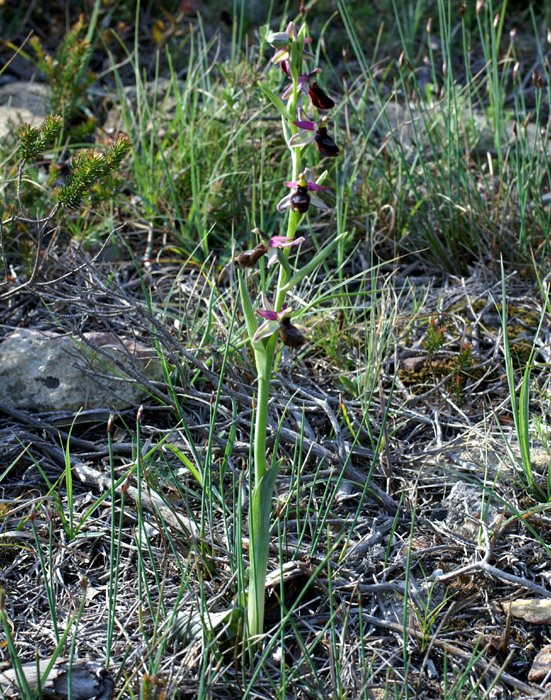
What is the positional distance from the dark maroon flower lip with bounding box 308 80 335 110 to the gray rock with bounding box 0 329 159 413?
1.04 metres

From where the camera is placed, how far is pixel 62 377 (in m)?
2.06

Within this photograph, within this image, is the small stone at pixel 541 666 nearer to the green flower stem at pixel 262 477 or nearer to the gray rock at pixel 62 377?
the green flower stem at pixel 262 477

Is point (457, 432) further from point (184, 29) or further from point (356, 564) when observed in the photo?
point (184, 29)

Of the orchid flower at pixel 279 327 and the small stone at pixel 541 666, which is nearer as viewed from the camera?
the orchid flower at pixel 279 327

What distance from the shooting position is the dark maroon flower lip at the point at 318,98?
3.97ft

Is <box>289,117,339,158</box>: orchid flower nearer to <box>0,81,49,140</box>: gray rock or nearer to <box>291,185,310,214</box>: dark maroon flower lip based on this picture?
<box>291,185,310,214</box>: dark maroon flower lip

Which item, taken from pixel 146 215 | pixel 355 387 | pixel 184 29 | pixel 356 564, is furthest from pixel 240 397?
pixel 184 29

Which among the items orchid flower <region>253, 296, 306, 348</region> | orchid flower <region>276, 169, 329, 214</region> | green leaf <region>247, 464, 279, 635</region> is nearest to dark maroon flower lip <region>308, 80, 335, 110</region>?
orchid flower <region>276, 169, 329, 214</region>

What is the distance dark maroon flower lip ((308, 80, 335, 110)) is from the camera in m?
1.21

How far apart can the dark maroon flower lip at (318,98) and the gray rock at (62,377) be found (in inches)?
40.8

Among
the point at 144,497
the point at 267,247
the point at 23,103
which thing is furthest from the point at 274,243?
the point at 23,103

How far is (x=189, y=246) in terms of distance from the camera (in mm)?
2600

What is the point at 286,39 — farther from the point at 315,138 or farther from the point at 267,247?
the point at 267,247

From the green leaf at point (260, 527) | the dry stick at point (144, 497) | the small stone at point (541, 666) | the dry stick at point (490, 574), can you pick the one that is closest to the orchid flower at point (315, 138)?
the green leaf at point (260, 527)
